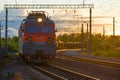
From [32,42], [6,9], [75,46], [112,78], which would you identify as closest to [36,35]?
[32,42]

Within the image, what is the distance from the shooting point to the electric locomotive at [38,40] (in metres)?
30.4

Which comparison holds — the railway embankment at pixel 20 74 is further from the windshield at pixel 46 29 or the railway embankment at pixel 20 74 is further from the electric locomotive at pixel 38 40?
the windshield at pixel 46 29

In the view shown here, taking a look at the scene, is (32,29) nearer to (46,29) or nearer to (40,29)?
(40,29)

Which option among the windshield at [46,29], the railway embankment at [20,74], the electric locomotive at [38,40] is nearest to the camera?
the railway embankment at [20,74]

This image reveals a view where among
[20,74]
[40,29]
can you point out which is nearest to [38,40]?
[40,29]

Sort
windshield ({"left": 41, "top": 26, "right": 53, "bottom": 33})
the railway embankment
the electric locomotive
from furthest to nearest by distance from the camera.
A: windshield ({"left": 41, "top": 26, "right": 53, "bottom": 33}) < the electric locomotive < the railway embankment

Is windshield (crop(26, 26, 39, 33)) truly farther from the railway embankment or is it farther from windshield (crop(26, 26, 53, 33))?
the railway embankment

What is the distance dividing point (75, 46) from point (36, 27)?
301 feet

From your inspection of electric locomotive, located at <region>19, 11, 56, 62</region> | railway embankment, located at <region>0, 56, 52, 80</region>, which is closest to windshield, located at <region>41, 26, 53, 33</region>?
electric locomotive, located at <region>19, 11, 56, 62</region>

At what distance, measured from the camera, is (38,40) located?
30422mm

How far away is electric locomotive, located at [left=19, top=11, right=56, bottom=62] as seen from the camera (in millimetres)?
30391

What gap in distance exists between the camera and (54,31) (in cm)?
3112

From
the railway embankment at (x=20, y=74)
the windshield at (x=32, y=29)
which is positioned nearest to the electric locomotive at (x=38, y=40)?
the windshield at (x=32, y=29)

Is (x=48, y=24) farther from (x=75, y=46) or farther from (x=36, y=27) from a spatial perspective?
(x=75, y=46)
